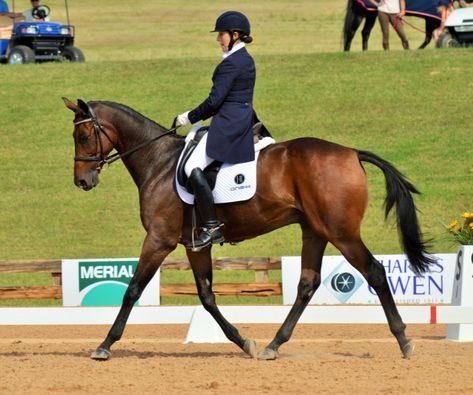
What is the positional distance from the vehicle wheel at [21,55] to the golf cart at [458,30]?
10690 mm

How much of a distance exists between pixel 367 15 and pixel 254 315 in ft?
61.0

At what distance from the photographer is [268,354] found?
10.1 meters

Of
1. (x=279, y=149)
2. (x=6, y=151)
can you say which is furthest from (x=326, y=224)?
(x=6, y=151)

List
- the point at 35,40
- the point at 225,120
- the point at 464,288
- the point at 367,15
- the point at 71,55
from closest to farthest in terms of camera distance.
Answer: the point at 225,120, the point at 464,288, the point at 367,15, the point at 35,40, the point at 71,55

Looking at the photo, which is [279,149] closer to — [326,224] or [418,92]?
[326,224]

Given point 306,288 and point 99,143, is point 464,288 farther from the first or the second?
point 99,143

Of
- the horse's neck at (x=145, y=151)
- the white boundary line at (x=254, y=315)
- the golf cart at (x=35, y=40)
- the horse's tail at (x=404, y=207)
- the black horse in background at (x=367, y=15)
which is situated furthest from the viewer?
the golf cart at (x=35, y=40)

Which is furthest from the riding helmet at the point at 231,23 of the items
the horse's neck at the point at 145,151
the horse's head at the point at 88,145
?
the horse's head at the point at 88,145

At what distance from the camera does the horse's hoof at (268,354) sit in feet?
33.1

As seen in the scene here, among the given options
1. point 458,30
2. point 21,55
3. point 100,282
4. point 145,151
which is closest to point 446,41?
point 458,30

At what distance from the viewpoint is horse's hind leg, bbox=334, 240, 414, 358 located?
32.1ft

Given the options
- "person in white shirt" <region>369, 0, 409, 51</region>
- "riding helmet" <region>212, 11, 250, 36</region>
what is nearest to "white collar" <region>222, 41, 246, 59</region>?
"riding helmet" <region>212, 11, 250, 36</region>

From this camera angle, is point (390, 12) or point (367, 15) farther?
point (367, 15)

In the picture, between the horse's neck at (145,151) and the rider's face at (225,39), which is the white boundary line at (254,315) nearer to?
the horse's neck at (145,151)
